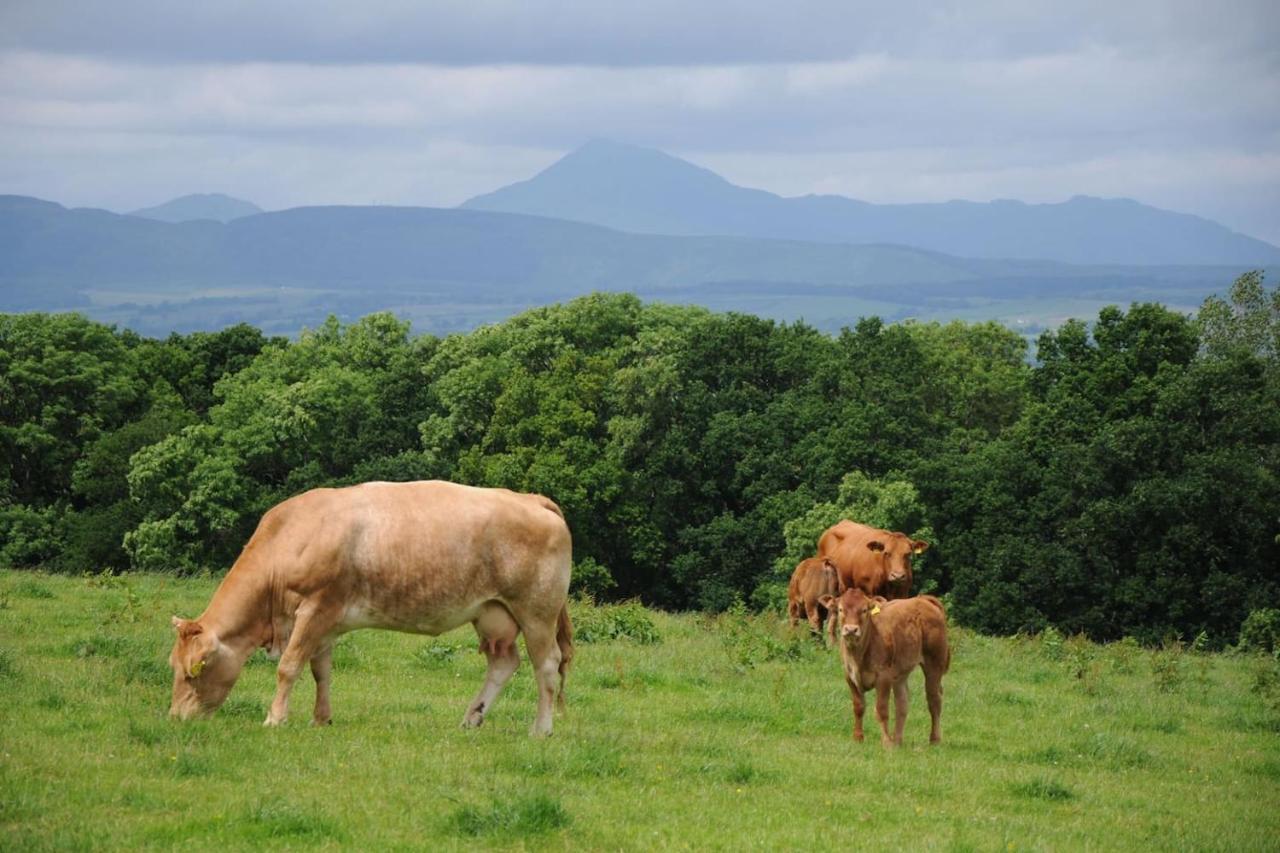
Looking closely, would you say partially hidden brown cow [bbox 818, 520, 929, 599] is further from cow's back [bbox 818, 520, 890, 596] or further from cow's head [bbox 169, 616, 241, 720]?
cow's head [bbox 169, 616, 241, 720]

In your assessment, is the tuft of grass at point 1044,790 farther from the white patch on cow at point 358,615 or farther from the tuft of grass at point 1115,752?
the white patch on cow at point 358,615

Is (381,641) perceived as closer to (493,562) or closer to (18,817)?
(493,562)

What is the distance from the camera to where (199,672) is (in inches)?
567

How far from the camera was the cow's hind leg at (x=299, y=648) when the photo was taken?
14430 millimetres

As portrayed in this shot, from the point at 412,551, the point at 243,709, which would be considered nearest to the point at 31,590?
the point at 243,709

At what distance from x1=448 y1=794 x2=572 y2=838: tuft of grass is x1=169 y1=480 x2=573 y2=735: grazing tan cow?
12.4 feet

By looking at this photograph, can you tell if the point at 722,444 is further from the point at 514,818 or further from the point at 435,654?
the point at 514,818

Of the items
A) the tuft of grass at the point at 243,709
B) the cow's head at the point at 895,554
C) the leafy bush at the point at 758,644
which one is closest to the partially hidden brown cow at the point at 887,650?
the leafy bush at the point at 758,644

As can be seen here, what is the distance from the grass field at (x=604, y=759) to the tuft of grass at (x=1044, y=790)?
21mm

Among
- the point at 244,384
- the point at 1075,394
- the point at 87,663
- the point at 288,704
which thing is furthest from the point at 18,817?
the point at 244,384

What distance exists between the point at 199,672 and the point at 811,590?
16226mm

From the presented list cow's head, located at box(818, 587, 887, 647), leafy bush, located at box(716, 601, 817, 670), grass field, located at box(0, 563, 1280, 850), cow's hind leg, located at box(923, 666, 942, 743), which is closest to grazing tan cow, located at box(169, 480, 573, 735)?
grass field, located at box(0, 563, 1280, 850)

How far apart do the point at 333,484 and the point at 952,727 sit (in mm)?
45109

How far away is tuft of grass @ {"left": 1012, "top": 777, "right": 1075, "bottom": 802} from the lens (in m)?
14.1
